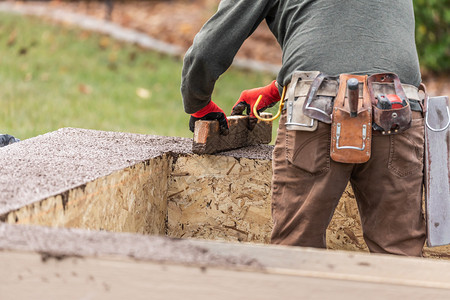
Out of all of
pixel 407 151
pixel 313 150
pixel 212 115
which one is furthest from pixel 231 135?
pixel 407 151

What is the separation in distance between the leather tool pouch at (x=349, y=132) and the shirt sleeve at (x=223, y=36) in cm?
51

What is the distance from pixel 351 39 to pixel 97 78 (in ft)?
23.3

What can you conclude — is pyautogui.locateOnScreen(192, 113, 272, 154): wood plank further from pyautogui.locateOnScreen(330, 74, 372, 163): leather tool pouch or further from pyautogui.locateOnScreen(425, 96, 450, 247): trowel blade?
pyautogui.locateOnScreen(425, 96, 450, 247): trowel blade

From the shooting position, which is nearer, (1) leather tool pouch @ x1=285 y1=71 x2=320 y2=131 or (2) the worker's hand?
(1) leather tool pouch @ x1=285 y1=71 x2=320 y2=131

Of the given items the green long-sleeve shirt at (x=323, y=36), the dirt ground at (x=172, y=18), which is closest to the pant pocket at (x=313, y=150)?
the green long-sleeve shirt at (x=323, y=36)

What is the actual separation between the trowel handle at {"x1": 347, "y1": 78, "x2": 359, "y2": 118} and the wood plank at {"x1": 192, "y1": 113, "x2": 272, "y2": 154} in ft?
3.34

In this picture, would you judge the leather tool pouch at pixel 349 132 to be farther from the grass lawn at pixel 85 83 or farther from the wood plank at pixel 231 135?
the grass lawn at pixel 85 83

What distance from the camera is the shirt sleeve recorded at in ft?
9.14

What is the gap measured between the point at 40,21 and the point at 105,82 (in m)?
3.11

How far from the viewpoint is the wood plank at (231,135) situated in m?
3.42

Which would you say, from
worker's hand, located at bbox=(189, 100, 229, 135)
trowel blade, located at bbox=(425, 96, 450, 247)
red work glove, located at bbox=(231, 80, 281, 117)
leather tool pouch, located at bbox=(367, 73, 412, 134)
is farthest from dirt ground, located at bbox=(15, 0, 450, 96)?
leather tool pouch, located at bbox=(367, 73, 412, 134)

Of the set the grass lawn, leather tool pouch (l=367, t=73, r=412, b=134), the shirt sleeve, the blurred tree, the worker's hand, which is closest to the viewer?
leather tool pouch (l=367, t=73, r=412, b=134)

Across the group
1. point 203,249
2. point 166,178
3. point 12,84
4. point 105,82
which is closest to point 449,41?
point 105,82

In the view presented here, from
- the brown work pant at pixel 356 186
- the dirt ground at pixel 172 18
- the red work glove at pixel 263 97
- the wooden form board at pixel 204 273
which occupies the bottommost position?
the wooden form board at pixel 204 273
